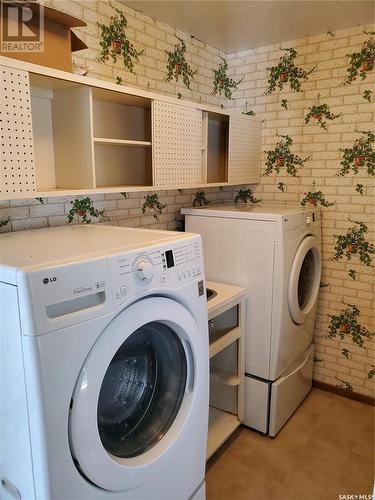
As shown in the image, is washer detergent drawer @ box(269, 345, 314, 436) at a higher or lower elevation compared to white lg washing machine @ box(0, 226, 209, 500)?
lower

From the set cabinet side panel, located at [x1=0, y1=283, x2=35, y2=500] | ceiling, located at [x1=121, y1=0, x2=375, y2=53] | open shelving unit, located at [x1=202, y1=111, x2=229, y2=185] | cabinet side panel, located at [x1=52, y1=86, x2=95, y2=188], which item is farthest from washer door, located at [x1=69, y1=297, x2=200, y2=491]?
ceiling, located at [x1=121, y1=0, x2=375, y2=53]

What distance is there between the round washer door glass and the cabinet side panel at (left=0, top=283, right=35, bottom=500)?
0.26 metres

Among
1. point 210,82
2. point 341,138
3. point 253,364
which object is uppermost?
point 210,82

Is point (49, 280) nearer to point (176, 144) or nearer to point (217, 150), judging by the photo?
point (176, 144)

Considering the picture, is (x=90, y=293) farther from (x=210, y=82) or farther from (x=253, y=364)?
(x=210, y=82)

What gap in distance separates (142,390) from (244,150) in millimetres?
1883

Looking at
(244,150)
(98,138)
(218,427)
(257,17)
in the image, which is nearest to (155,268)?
(98,138)

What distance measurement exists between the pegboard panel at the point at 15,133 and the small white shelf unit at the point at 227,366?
1105 mm

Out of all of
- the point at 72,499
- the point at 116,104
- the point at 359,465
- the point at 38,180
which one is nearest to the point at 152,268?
the point at 72,499

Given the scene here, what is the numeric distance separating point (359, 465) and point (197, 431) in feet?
3.94

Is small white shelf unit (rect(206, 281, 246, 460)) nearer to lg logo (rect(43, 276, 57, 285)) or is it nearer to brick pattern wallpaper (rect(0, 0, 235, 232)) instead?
brick pattern wallpaper (rect(0, 0, 235, 232))

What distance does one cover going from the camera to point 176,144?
2.10m

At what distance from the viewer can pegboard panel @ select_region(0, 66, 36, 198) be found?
126 cm

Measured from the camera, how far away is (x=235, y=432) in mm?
2330
